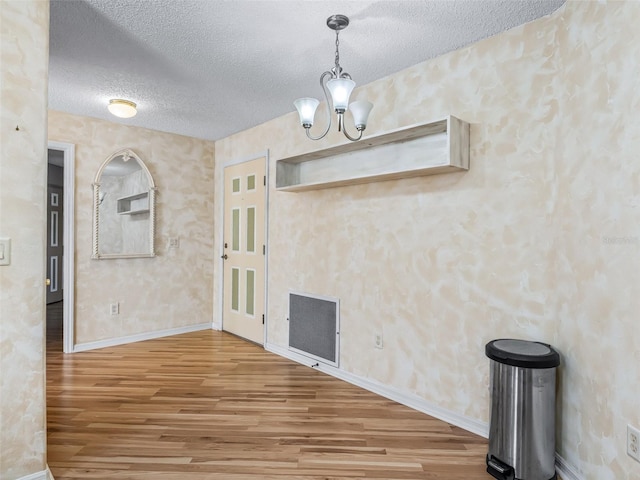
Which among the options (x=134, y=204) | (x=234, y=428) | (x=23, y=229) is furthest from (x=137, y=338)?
(x=23, y=229)

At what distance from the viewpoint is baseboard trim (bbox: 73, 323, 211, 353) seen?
4.02 m

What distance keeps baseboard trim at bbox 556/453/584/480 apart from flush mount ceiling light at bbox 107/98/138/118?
12.9ft

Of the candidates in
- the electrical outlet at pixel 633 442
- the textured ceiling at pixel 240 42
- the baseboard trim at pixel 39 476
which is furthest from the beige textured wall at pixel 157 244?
the electrical outlet at pixel 633 442

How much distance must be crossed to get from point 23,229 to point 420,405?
249 cm

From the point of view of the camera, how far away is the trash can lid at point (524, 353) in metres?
1.86

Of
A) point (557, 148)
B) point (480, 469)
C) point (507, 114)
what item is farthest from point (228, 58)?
point (480, 469)

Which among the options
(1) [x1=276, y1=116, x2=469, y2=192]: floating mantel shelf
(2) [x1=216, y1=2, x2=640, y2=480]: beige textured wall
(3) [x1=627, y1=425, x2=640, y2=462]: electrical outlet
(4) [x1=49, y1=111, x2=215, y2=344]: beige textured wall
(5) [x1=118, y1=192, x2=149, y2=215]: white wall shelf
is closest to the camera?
(3) [x1=627, y1=425, x2=640, y2=462]: electrical outlet

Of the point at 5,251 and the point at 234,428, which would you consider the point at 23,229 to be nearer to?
the point at 5,251

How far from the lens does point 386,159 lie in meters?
2.96

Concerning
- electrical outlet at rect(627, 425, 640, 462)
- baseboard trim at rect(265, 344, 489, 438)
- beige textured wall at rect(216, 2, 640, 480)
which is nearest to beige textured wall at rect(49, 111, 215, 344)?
baseboard trim at rect(265, 344, 489, 438)

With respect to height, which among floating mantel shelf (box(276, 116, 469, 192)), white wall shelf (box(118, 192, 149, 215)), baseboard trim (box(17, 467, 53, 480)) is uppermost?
floating mantel shelf (box(276, 116, 469, 192))

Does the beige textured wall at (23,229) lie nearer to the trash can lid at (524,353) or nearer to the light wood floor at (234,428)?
the light wood floor at (234,428)

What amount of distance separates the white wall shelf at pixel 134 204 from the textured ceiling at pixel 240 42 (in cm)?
112

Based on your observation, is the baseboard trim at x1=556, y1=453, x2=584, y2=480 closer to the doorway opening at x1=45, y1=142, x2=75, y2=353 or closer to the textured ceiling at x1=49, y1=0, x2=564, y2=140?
the textured ceiling at x1=49, y1=0, x2=564, y2=140
